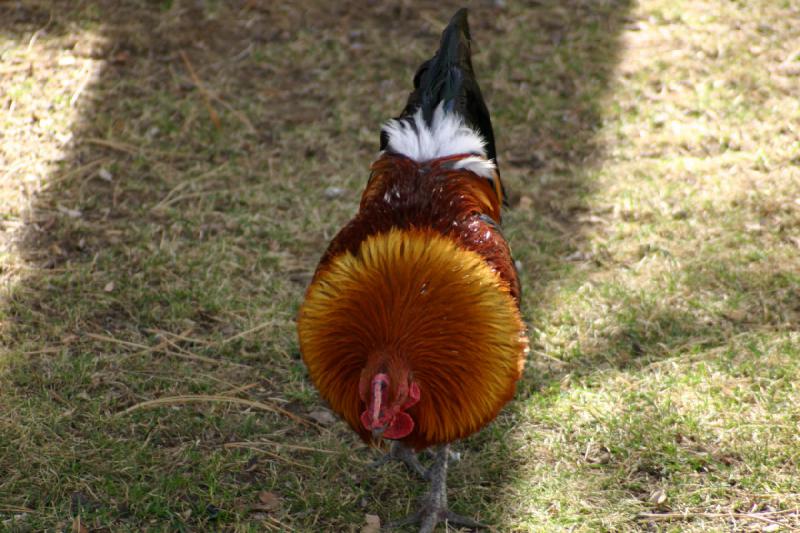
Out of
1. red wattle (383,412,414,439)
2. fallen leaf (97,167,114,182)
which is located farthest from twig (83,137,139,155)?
red wattle (383,412,414,439)

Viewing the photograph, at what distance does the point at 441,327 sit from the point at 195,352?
1652 mm

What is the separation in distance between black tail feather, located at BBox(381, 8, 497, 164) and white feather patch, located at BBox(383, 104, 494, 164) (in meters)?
0.06

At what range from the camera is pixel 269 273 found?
445cm

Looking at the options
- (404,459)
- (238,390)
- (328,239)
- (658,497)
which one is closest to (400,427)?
(404,459)

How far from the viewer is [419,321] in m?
2.75

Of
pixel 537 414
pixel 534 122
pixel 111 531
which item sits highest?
Answer: pixel 534 122

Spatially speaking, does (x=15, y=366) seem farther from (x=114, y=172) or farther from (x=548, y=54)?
(x=548, y=54)

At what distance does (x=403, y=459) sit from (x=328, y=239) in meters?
1.60

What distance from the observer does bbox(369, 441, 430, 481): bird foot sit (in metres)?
3.44

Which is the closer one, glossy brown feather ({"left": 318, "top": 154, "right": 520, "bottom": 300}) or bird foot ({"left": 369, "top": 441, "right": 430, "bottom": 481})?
glossy brown feather ({"left": 318, "top": 154, "right": 520, "bottom": 300})

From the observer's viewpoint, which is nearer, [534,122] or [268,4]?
[534,122]

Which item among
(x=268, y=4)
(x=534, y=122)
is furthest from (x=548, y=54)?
(x=268, y=4)

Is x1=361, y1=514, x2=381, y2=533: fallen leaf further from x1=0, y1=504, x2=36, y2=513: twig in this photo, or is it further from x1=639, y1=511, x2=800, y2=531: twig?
x1=0, y1=504, x2=36, y2=513: twig

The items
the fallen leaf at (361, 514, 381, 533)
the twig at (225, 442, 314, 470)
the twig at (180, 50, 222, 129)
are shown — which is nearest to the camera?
the fallen leaf at (361, 514, 381, 533)
